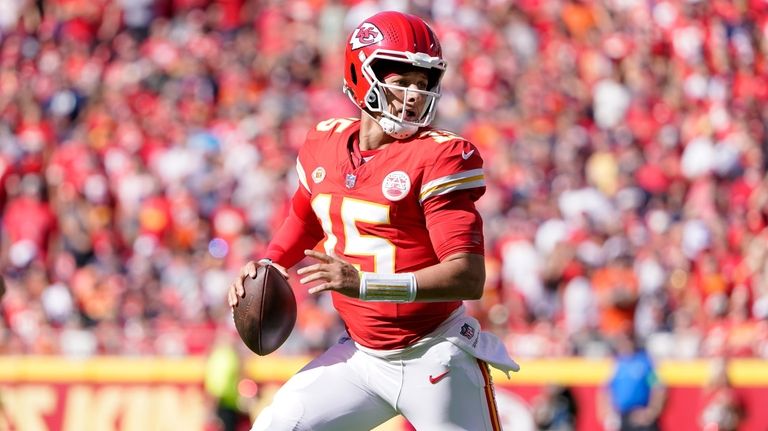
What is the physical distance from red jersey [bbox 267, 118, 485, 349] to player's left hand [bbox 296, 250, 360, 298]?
1.12 feet

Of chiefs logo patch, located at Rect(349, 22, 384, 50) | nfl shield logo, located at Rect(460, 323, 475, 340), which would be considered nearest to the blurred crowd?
nfl shield logo, located at Rect(460, 323, 475, 340)

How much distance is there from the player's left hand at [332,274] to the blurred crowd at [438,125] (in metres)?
5.43

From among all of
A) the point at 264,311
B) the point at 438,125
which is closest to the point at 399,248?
→ the point at 264,311

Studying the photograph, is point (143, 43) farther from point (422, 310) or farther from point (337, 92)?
point (422, 310)

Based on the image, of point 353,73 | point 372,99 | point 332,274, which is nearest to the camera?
point 332,274

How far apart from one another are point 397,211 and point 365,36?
66 cm

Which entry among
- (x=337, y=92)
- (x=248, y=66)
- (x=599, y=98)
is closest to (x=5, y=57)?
(x=248, y=66)

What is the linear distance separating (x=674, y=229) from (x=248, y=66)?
18.5ft

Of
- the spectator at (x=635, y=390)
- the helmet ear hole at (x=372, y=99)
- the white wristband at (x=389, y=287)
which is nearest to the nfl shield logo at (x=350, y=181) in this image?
the helmet ear hole at (x=372, y=99)

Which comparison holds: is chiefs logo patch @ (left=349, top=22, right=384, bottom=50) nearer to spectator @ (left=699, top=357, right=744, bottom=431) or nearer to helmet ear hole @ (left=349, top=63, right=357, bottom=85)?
helmet ear hole @ (left=349, top=63, right=357, bottom=85)

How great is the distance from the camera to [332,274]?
4.34 meters

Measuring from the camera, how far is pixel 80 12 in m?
16.4

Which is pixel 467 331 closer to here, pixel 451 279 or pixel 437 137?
pixel 451 279

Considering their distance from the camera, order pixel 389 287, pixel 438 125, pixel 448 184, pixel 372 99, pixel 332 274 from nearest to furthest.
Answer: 1. pixel 332 274
2. pixel 389 287
3. pixel 448 184
4. pixel 372 99
5. pixel 438 125
